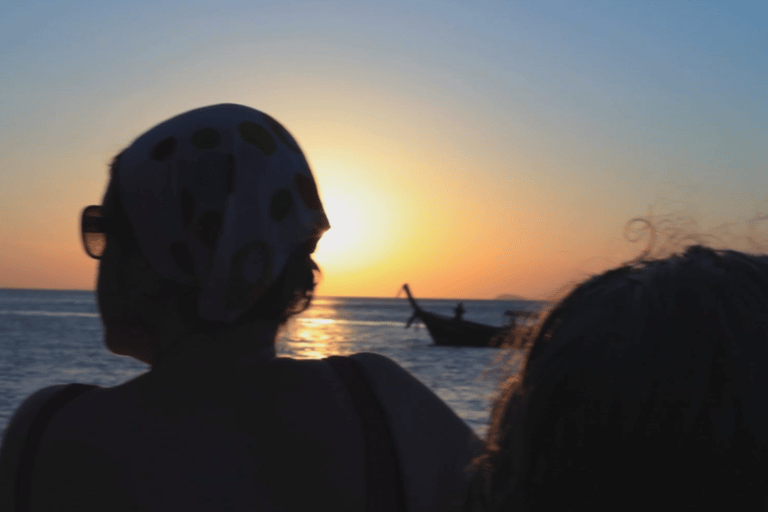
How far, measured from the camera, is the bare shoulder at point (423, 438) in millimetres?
1224

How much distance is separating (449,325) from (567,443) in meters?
33.8

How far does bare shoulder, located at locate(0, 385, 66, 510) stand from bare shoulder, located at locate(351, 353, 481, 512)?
56 cm

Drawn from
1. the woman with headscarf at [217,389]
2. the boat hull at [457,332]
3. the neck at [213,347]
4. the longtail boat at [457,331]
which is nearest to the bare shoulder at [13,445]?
the woman with headscarf at [217,389]

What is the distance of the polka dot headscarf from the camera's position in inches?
51.7

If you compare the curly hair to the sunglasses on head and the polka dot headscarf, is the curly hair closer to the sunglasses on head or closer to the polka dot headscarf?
the polka dot headscarf

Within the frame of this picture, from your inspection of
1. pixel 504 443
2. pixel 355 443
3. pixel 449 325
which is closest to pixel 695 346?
pixel 504 443

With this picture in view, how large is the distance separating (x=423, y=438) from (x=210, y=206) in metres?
0.56

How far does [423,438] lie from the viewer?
4.12 feet

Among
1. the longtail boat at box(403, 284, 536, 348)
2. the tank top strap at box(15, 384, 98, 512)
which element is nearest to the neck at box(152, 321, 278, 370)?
the tank top strap at box(15, 384, 98, 512)

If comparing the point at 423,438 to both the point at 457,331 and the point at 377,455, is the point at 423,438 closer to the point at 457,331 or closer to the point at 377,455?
the point at 377,455

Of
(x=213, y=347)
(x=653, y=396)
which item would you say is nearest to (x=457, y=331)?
(x=213, y=347)

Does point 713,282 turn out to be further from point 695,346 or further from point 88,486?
point 88,486

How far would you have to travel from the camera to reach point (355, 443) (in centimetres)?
124

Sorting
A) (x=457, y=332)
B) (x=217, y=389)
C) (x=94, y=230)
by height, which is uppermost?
(x=94, y=230)
